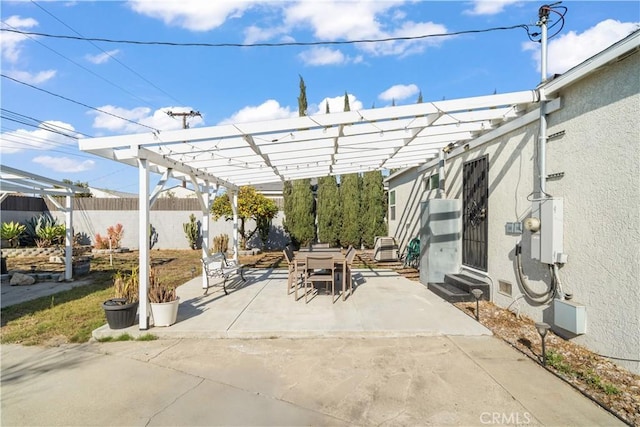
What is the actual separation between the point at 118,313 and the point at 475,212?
6473 millimetres

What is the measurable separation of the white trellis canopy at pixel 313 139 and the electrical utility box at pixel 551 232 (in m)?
1.44

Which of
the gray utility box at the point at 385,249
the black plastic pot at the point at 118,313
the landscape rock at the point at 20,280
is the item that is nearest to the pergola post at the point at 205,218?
the black plastic pot at the point at 118,313

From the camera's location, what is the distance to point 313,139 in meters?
5.27

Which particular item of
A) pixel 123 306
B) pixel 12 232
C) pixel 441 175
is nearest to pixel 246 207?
pixel 441 175

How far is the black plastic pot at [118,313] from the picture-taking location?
4.61 metres

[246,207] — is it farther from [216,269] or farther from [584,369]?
[584,369]

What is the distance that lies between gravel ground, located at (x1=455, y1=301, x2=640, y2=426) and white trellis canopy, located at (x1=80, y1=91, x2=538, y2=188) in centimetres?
313

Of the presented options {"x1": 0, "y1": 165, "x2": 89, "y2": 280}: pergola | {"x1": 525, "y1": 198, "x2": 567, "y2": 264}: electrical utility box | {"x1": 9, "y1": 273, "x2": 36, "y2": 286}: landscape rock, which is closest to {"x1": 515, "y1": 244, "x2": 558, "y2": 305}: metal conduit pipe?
{"x1": 525, "y1": 198, "x2": 567, "y2": 264}: electrical utility box

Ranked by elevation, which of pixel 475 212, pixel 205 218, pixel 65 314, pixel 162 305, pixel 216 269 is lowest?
pixel 65 314

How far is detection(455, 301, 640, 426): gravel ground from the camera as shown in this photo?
2.77 m

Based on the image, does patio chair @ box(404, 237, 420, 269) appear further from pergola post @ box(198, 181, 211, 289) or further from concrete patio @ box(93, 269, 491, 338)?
pergola post @ box(198, 181, 211, 289)

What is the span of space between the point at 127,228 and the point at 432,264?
581 inches

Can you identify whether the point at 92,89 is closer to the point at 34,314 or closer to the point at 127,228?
the point at 127,228

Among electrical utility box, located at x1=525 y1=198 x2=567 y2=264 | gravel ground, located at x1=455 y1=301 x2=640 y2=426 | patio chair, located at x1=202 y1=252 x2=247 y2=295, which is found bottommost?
gravel ground, located at x1=455 y1=301 x2=640 y2=426
